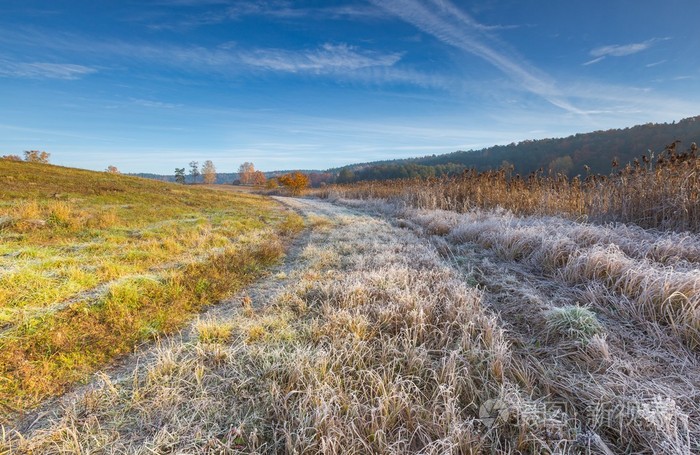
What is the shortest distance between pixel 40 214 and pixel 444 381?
→ 12071 millimetres

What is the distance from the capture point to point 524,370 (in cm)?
241

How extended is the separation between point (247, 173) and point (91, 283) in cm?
10585

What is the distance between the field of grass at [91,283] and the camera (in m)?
2.78

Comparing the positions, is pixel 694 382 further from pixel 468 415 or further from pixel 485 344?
pixel 468 415

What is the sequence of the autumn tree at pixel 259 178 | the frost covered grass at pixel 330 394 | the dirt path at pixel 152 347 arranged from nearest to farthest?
the frost covered grass at pixel 330 394 < the dirt path at pixel 152 347 < the autumn tree at pixel 259 178

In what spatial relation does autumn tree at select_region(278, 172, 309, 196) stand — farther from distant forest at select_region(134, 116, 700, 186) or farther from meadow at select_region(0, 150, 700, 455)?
meadow at select_region(0, 150, 700, 455)

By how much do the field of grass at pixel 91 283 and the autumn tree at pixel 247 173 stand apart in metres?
A: 97.3

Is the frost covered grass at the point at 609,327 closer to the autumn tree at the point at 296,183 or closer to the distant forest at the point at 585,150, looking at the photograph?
the distant forest at the point at 585,150

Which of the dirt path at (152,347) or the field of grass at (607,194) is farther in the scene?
the field of grass at (607,194)

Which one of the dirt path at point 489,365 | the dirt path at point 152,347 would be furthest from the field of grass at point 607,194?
the dirt path at point 152,347

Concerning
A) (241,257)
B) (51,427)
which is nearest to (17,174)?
(241,257)

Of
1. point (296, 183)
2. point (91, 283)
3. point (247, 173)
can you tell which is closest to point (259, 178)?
point (247, 173)

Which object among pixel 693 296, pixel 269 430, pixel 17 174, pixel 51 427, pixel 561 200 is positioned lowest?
pixel 269 430

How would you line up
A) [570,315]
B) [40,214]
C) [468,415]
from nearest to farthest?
[468,415]
[570,315]
[40,214]
